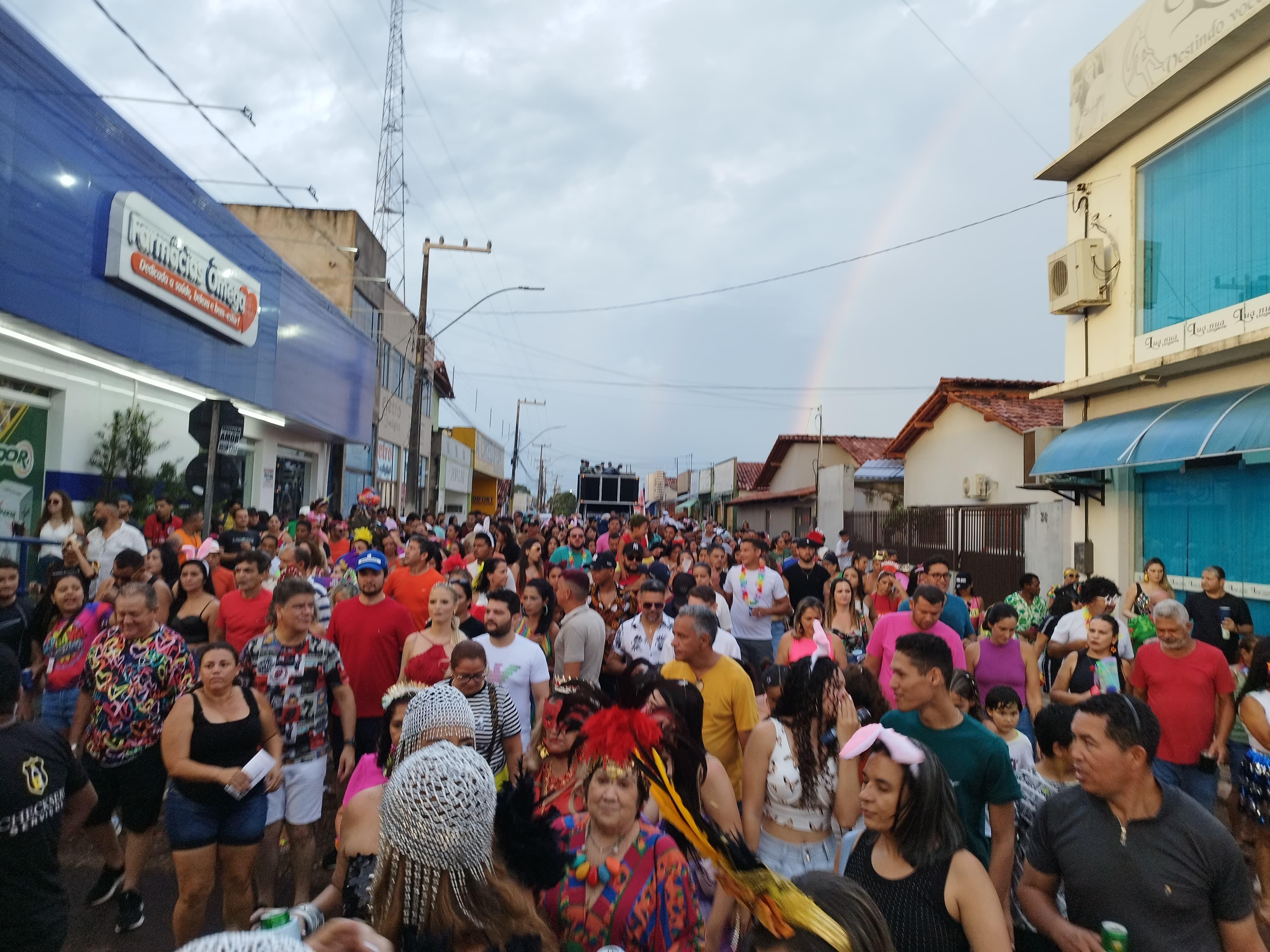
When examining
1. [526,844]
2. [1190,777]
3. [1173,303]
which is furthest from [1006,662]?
[1173,303]

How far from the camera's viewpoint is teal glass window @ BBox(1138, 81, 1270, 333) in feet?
32.9

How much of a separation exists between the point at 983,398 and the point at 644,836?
1922cm

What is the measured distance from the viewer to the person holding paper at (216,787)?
3857mm

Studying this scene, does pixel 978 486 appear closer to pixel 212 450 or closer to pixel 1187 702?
pixel 1187 702

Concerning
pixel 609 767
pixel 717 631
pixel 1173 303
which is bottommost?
pixel 609 767

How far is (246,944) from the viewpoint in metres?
1.31

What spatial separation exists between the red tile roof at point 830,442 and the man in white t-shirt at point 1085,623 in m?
24.0

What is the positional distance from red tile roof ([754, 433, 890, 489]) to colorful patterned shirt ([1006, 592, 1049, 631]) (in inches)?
835

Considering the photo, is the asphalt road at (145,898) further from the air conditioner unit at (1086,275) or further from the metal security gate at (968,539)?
the air conditioner unit at (1086,275)

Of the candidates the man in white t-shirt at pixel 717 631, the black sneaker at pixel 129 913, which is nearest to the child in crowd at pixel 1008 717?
the man in white t-shirt at pixel 717 631

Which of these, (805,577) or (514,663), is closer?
(514,663)

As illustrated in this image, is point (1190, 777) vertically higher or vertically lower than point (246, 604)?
lower

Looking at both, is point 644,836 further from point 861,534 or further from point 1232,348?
point 861,534

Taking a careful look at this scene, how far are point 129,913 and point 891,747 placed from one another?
4132 mm
